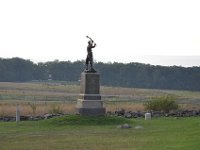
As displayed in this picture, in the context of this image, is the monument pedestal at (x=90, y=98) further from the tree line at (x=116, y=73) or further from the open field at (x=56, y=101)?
the tree line at (x=116, y=73)

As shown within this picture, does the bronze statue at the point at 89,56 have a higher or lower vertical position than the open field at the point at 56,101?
higher

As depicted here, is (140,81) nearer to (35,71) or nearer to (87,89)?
(35,71)

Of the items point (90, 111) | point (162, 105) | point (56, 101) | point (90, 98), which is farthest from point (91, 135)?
point (56, 101)

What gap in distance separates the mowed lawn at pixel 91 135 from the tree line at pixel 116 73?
112 m

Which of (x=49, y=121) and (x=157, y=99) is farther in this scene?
(x=157, y=99)

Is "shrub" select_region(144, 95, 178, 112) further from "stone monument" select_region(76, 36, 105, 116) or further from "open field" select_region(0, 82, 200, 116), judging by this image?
"stone monument" select_region(76, 36, 105, 116)

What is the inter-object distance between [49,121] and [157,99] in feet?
A: 48.4

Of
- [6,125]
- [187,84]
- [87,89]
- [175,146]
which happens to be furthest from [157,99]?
[187,84]

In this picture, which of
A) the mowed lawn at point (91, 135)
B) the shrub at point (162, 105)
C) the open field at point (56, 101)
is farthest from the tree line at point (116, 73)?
the mowed lawn at point (91, 135)

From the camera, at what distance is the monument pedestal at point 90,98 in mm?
32156

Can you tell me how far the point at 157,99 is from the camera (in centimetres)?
4356

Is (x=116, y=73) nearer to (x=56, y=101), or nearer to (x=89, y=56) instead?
(x=56, y=101)

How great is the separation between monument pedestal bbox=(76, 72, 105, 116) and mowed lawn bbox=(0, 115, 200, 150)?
3.01ft

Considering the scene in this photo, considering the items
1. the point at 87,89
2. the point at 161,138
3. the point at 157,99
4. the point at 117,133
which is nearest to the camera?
the point at 161,138
